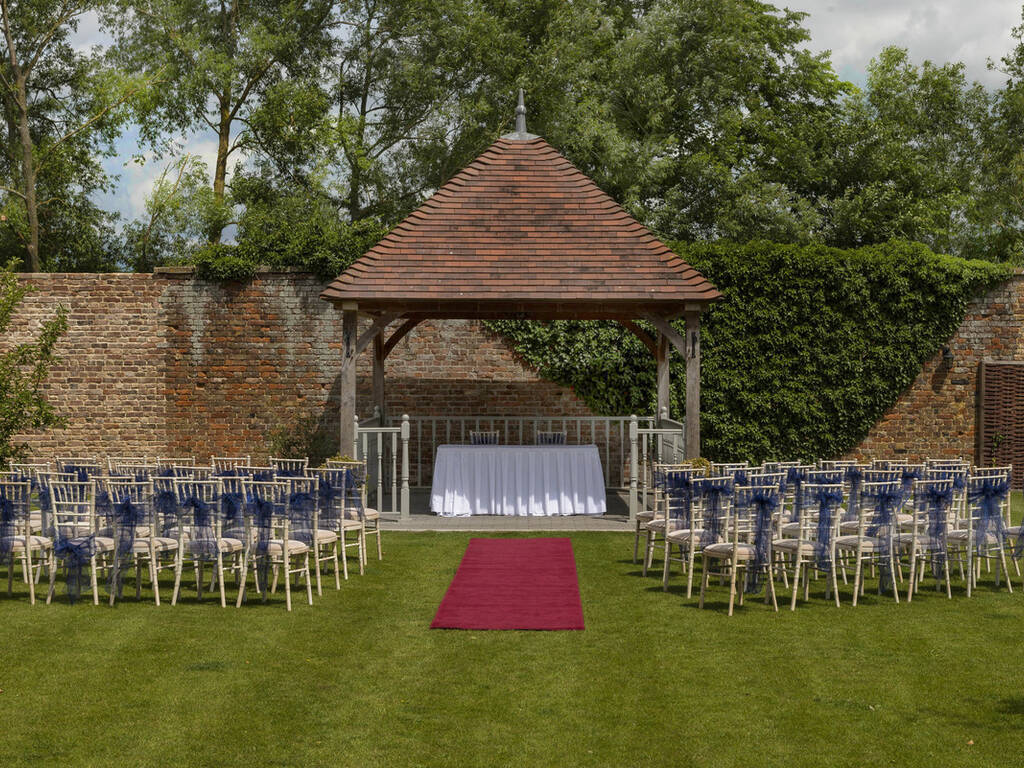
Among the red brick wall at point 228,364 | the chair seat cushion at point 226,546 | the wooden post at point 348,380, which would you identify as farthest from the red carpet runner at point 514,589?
the red brick wall at point 228,364

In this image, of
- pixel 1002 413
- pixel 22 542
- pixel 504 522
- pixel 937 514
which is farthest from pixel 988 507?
pixel 1002 413

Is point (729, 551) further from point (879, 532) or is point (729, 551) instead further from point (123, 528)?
point (123, 528)

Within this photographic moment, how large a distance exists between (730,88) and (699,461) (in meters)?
16.3

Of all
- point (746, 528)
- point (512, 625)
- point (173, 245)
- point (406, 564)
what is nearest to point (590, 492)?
point (406, 564)

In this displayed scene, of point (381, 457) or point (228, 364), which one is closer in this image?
point (381, 457)

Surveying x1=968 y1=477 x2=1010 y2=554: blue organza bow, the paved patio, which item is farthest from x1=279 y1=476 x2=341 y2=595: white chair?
x1=968 y1=477 x2=1010 y2=554: blue organza bow

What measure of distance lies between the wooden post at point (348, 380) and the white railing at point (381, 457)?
13 cm

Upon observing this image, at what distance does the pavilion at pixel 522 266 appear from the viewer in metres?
15.1

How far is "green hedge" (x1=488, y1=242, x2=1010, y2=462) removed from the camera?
64.8ft

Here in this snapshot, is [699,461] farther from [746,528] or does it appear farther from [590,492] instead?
[746,528]

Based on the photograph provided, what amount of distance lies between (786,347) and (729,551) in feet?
34.6

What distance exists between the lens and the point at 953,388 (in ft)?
65.9

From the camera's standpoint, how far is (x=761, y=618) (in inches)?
371

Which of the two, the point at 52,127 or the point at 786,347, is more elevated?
the point at 52,127
